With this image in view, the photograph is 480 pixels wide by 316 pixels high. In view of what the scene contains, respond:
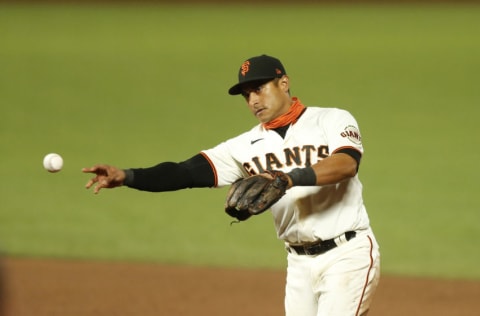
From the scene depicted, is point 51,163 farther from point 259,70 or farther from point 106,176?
point 259,70

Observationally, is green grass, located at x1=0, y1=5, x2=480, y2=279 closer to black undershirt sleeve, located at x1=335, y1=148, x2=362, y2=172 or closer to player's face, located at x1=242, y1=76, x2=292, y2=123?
player's face, located at x1=242, y1=76, x2=292, y2=123

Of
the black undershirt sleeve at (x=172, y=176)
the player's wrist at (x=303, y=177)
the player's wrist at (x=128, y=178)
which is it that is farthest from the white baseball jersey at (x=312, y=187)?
the player's wrist at (x=128, y=178)

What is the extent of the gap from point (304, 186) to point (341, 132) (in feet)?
1.34

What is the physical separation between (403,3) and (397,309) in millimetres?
19473

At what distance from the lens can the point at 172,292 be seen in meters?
9.07

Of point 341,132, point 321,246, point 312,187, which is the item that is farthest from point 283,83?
point 321,246

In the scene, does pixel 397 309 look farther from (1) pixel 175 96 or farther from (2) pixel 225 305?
(1) pixel 175 96

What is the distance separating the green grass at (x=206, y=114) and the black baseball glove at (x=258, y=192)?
5237 mm

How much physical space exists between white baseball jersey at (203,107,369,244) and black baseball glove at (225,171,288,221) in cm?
53

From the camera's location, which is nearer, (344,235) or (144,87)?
(344,235)

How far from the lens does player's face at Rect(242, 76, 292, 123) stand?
573 centimetres

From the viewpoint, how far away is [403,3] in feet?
87.5

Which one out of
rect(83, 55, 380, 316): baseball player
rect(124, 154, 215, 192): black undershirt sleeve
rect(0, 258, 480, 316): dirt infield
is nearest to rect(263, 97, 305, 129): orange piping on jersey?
rect(83, 55, 380, 316): baseball player

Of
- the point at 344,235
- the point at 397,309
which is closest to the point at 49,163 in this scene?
Result: the point at 344,235
